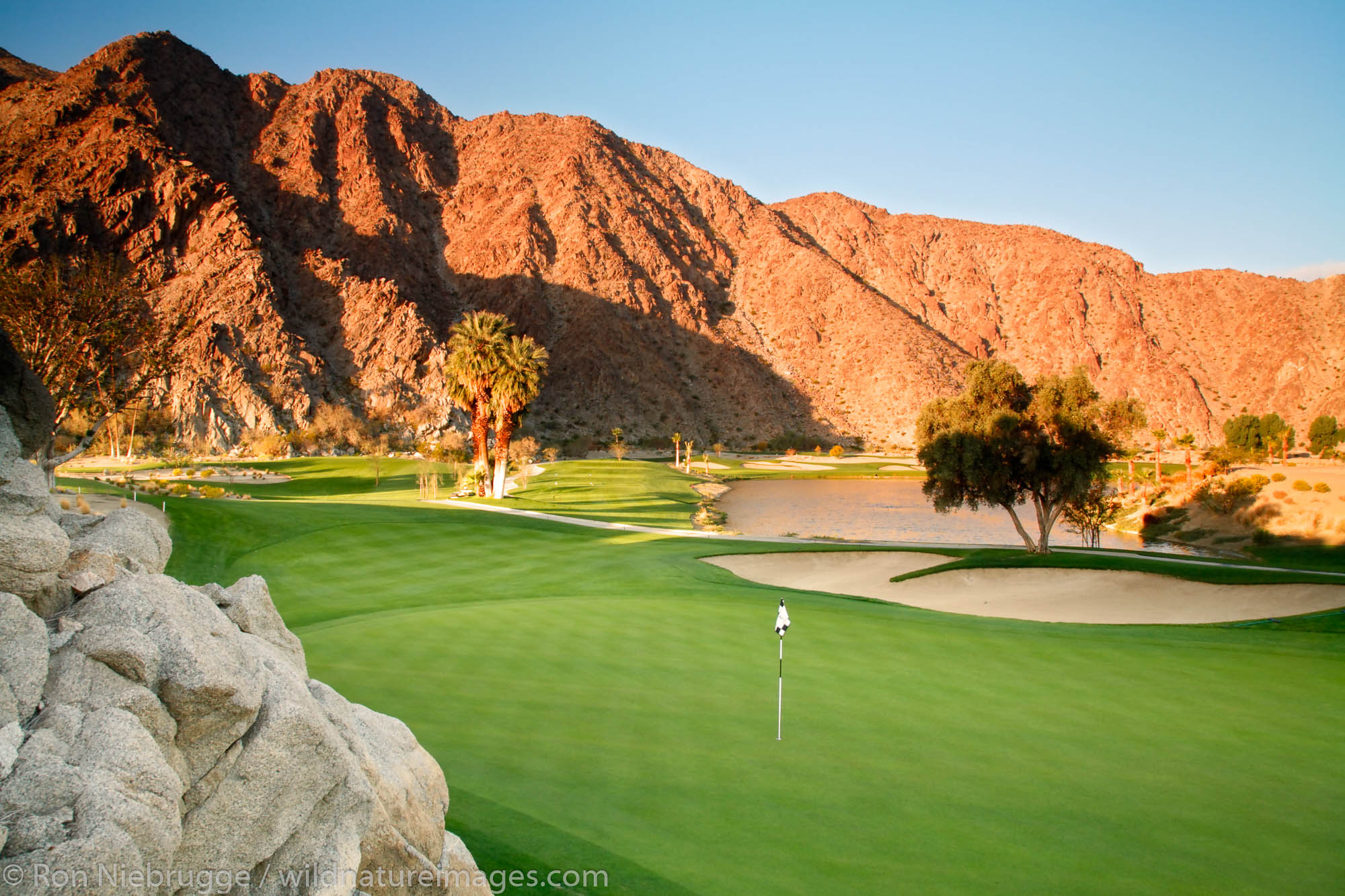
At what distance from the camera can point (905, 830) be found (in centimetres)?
555

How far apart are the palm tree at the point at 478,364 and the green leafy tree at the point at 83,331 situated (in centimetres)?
2354

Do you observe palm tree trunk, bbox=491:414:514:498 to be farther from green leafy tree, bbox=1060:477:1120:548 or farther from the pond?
green leafy tree, bbox=1060:477:1120:548

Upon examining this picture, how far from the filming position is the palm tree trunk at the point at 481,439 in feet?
154

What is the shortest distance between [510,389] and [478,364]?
7.50ft

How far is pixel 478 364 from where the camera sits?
45.1m

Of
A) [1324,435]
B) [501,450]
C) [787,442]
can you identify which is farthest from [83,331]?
[1324,435]

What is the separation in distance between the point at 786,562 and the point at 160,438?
58.9 m

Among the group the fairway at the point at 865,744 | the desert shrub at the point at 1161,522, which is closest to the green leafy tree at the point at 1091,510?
the desert shrub at the point at 1161,522

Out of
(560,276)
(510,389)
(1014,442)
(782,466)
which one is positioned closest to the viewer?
(1014,442)

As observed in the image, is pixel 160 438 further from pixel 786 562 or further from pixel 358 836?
pixel 358 836

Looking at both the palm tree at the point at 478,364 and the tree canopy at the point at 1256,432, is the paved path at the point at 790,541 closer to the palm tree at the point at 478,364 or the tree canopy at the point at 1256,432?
the palm tree at the point at 478,364

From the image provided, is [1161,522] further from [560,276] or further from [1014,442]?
[560,276]

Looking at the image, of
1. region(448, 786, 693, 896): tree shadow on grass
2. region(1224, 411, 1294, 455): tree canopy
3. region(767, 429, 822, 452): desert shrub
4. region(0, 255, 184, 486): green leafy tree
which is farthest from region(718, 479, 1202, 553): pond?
region(1224, 411, 1294, 455): tree canopy

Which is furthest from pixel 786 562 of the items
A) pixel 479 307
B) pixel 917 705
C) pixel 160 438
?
pixel 479 307
